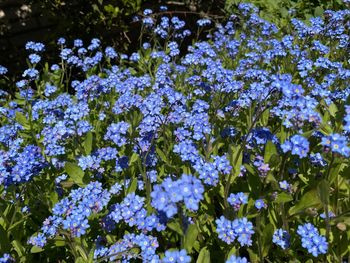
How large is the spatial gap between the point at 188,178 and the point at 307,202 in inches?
32.6

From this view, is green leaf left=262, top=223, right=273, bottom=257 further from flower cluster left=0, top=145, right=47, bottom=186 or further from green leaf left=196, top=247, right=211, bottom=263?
flower cluster left=0, top=145, right=47, bottom=186

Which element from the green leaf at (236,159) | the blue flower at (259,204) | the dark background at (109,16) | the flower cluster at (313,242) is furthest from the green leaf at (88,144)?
the dark background at (109,16)

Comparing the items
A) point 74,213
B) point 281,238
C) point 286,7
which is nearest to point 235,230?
point 281,238

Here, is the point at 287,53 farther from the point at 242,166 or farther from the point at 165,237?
the point at 165,237

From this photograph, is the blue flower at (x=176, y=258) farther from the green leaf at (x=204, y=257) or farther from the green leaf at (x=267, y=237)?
the green leaf at (x=267, y=237)

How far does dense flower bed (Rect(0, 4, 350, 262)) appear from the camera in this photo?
2234 mm

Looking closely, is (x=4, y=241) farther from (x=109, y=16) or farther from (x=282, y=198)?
(x=109, y=16)

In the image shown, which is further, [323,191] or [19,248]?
[19,248]

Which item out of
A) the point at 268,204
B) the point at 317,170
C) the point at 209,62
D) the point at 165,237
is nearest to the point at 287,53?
the point at 209,62

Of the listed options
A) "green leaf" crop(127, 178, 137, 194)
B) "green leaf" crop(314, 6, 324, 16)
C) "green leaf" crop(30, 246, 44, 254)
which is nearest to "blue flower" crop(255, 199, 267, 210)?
"green leaf" crop(127, 178, 137, 194)

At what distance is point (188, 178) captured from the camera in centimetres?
190

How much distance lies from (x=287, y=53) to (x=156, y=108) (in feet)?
6.20

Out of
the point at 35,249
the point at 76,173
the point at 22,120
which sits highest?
the point at 76,173

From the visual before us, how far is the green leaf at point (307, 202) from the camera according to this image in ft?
7.67
